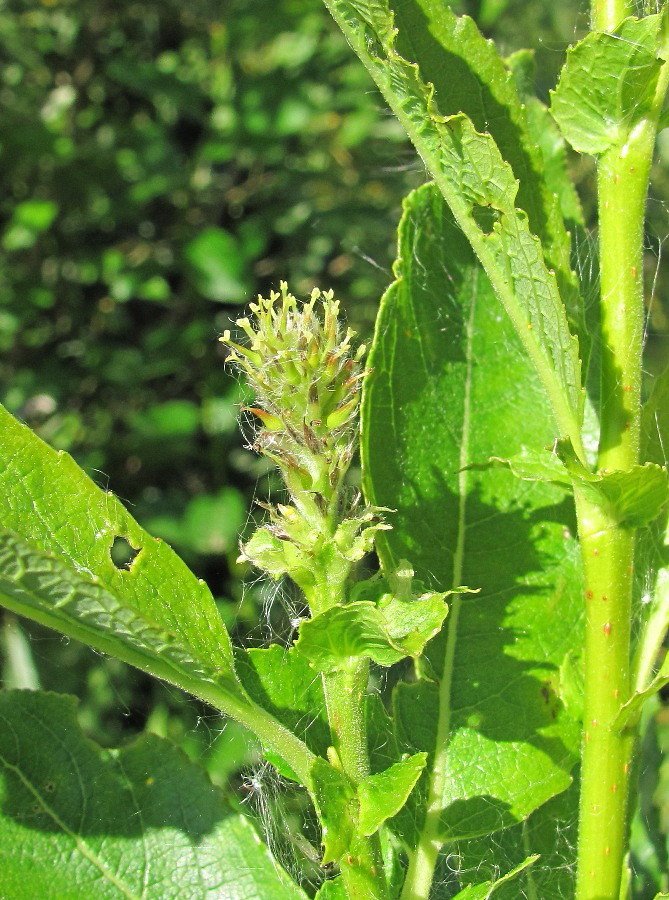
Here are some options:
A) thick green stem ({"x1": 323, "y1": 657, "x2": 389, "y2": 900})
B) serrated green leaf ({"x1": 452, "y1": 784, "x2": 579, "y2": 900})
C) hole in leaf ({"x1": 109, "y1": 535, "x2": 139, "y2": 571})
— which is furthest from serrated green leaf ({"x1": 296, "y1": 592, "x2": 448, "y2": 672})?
hole in leaf ({"x1": 109, "y1": 535, "x2": 139, "y2": 571})

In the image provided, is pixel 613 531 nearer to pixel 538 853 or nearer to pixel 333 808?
pixel 333 808

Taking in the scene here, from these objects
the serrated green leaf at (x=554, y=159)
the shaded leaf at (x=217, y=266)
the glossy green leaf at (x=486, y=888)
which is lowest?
the shaded leaf at (x=217, y=266)

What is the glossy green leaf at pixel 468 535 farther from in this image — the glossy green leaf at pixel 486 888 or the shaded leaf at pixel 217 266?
the shaded leaf at pixel 217 266

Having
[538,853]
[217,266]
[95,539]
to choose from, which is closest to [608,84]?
[95,539]

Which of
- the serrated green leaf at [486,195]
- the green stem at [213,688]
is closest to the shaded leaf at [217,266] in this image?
the serrated green leaf at [486,195]

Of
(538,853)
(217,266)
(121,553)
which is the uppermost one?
(538,853)

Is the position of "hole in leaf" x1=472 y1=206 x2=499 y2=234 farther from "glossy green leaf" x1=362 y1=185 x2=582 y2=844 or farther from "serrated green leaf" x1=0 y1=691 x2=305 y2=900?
"serrated green leaf" x1=0 y1=691 x2=305 y2=900
